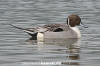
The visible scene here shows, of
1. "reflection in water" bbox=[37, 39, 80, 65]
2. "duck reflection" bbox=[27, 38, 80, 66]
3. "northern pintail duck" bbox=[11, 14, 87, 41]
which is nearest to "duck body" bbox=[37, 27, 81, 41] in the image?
"northern pintail duck" bbox=[11, 14, 87, 41]

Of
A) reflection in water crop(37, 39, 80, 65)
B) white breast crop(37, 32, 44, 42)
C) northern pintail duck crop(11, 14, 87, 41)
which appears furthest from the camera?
northern pintail duck crop(11, 14, 87, 41)

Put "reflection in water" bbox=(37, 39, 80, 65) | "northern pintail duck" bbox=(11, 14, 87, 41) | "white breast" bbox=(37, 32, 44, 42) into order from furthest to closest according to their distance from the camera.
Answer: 1. "northern pintail duck" bbox=(11, 14, 87, 41)
2. "white breast" bbox=(37, 32, 44, 42)
3. "reflection in water" bbox=(37, 39, 80, 65)

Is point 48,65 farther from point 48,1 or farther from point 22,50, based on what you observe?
point 48,1

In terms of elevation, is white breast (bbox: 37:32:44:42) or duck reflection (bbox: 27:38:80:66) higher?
duck reflection (bbox: 27:38:80:66)

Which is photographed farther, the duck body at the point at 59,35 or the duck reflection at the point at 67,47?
the duck body at the point at 59,35

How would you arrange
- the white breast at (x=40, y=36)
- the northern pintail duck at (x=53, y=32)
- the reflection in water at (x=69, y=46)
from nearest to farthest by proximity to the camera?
the reflection in water at (x=69, y=46)
the white breast at (x=40, y=36)
the northern pintail duck at (x=53, y=32)

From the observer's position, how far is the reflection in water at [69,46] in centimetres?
1155

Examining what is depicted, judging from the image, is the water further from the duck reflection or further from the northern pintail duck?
the northern pintail duck

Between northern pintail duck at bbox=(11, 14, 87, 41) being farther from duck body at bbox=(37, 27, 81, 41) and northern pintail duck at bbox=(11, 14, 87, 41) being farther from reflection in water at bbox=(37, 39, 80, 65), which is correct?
reflection in water at bbox=(37, 39, 80, 65)

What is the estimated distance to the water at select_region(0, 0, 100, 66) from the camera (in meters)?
11.6

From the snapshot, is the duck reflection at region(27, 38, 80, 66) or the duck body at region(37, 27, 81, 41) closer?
the duck reflection at region(27, 38, 80, 66)

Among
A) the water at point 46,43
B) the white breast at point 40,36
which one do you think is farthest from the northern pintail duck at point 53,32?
the water at point 46,43

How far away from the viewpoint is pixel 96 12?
25344 mm

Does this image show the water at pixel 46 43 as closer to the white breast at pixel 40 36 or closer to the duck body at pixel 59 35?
the duck body at pixel 59 35
